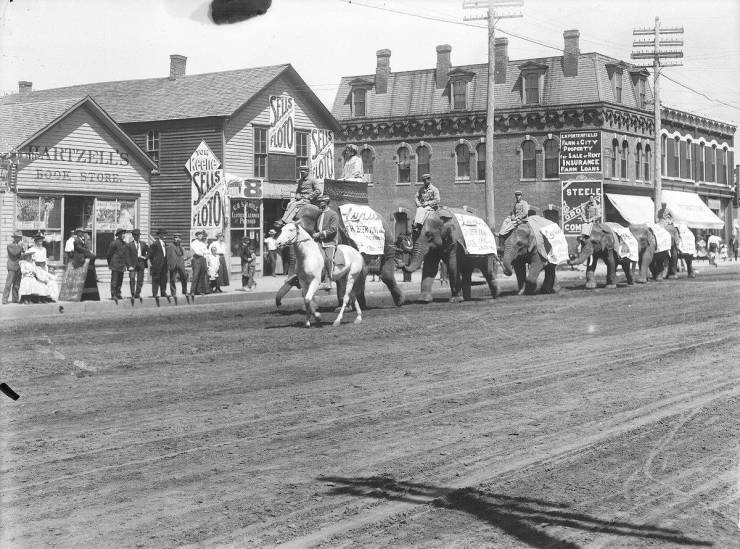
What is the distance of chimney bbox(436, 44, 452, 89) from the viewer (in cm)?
5234

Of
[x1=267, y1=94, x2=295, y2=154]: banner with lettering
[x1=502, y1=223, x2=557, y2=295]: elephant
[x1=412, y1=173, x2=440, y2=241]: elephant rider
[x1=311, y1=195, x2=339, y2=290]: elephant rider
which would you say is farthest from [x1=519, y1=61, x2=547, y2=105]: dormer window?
[x1=311, y1=195, x2=339, y2=290]: elephant rider

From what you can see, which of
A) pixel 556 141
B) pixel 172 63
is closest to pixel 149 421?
pixel 172 63

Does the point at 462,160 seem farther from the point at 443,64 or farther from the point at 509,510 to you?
the point at 509,510

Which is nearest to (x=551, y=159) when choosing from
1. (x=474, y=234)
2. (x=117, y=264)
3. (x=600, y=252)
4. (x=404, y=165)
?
(x=404, y=165)

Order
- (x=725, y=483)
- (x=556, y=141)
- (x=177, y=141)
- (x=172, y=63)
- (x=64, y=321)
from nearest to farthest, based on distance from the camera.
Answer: (x=725, y=483)
(x=64, y=321)
(x=177, y=141)
(x=172, y=63)
(x=556, y=141)

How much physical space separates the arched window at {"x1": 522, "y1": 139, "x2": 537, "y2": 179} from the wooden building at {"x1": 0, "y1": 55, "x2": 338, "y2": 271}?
14927 millimetres

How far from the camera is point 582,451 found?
24.2ft

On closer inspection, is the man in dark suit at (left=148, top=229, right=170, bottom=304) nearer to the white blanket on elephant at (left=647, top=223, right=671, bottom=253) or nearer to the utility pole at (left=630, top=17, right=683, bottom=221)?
the white blanket on elephant at (left=647, top=223, right=671, bottom=253)

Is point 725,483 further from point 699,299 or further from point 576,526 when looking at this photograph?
point 699,299

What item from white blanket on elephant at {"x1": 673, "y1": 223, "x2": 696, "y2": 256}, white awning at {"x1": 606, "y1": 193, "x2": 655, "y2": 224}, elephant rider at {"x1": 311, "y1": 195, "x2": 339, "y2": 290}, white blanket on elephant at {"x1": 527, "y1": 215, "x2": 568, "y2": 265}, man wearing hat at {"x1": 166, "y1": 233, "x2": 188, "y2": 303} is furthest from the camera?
white awning at {"x1": 606, "y1": 193, "x2": 655, "y2": 224}

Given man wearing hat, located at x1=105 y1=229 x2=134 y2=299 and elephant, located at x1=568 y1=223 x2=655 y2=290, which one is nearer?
man wearing hat, located at x1=105 y1=229 x2=134 y2=299

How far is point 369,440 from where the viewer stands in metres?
7.69

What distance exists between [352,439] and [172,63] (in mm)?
33135

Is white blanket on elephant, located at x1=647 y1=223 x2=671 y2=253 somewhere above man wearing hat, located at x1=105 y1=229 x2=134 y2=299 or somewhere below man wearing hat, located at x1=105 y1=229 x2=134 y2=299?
above
